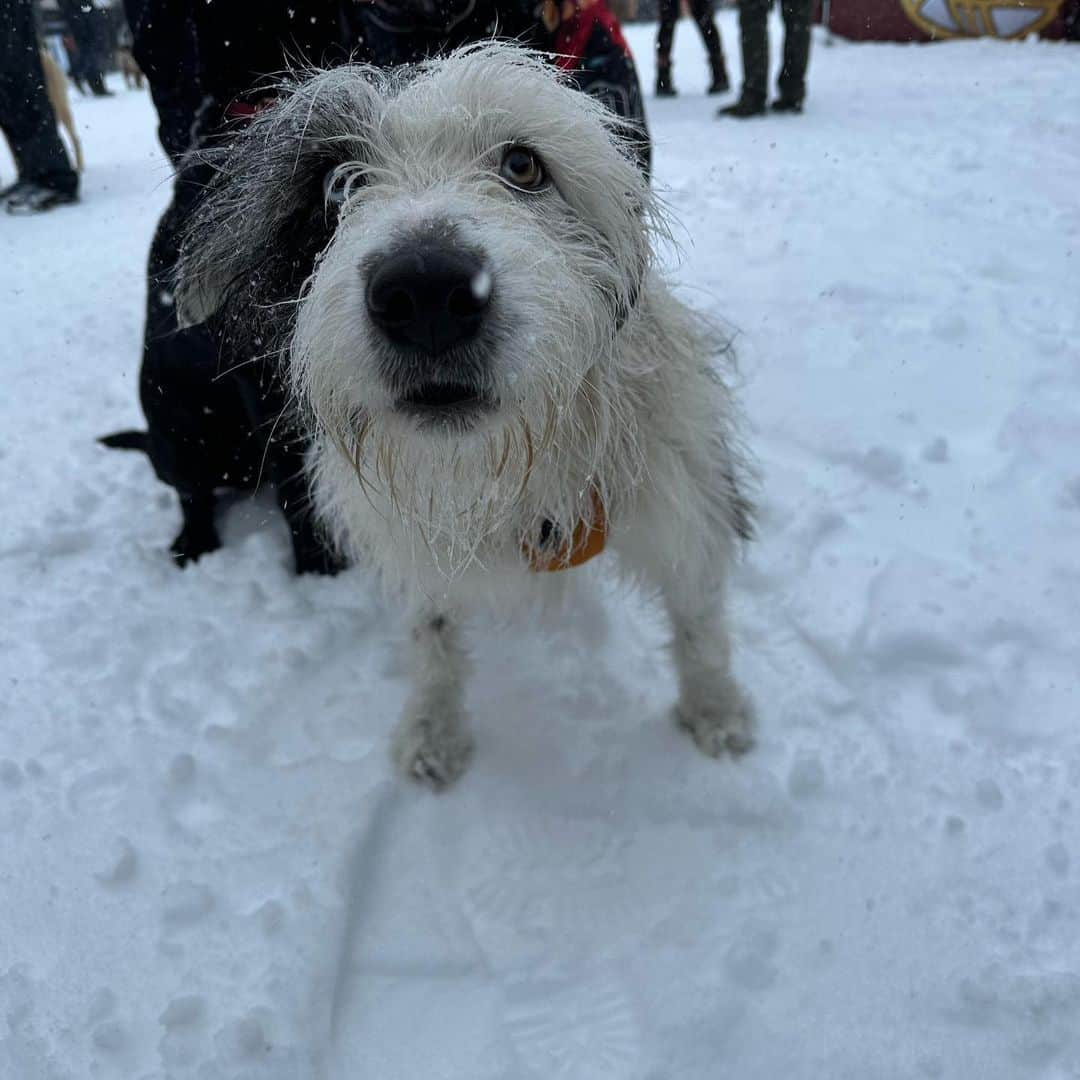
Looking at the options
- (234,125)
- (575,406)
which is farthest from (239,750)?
(234,125)

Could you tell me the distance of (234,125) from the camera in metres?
2.33

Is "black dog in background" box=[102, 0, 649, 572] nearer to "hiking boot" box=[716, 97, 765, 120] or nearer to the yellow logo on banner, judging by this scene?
"hiking boot" box=[716, 97, 765, 120]

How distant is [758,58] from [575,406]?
7.43 metres

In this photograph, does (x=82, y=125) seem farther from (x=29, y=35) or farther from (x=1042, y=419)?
(x=1042, y=419)

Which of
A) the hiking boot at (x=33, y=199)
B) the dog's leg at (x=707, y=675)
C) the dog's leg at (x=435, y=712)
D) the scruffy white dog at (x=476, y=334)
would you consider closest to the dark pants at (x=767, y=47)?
the hiking boot at (x=33, y=199)

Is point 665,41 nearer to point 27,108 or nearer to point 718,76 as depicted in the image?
point 718,76

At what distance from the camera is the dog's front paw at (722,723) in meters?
2.20

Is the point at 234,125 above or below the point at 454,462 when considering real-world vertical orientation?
above

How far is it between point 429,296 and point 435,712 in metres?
1.34

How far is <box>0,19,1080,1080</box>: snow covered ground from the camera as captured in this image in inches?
66.4

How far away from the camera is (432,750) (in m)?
2.22

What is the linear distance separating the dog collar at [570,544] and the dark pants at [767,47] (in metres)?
7.19

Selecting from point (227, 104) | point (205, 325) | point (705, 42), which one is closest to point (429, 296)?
point (205, 325)

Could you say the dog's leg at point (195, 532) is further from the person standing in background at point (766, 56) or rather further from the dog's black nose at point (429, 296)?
the person standing in background at point (766, 56)
